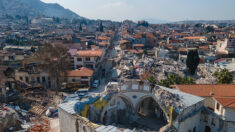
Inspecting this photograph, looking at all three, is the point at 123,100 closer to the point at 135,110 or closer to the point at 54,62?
the point at 135,110

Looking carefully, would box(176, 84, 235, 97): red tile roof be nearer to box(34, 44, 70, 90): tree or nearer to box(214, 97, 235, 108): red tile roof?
box(214, 97, 235, 108): red tile roof

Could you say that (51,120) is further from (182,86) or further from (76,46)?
(76,46)

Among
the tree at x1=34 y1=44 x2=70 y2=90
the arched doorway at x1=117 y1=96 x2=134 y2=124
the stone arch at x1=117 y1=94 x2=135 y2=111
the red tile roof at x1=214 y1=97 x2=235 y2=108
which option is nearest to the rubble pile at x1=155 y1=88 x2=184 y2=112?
the stone arch at x1=117 y1=94 x2=135 y2=111

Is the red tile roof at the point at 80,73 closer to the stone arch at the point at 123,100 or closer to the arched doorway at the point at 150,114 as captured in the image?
the stone arch at the point at 123,100

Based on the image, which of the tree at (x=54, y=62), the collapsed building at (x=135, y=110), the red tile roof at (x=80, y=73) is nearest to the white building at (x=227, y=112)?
the collapsed building at (x=135, y=110)

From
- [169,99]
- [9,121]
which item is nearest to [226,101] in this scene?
[169,99]

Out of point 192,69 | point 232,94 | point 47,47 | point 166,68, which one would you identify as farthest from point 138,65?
point 232,94
